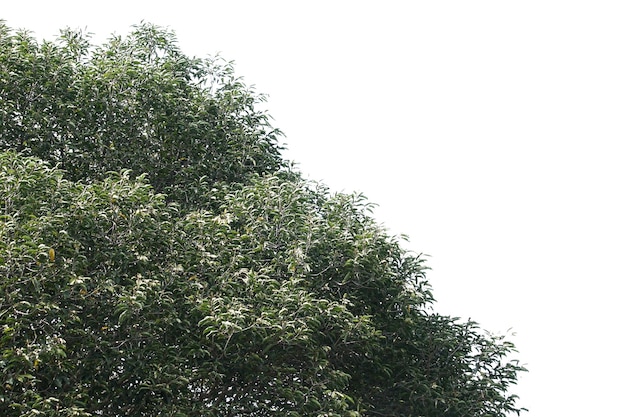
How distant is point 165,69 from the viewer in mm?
12250

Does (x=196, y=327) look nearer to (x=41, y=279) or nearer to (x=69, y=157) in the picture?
(x=41, y=279)

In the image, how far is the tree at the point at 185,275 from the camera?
28.7ft

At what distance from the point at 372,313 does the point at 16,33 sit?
5.62 meters

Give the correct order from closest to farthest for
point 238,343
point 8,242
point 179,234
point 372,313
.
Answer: point 8,242 < point 238,343 < point 179,234 < point 372,313

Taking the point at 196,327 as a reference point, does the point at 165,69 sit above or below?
above

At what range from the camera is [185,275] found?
9516mm

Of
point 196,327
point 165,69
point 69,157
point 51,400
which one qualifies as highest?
point 165,69

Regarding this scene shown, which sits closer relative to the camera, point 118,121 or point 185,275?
point 185,275

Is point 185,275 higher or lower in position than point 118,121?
lower

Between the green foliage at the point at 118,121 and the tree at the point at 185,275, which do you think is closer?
the tree at the point at 185,275

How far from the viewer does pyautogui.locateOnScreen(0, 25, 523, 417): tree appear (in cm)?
875

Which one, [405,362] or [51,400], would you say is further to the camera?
[405,362]

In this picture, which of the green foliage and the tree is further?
the green foliage

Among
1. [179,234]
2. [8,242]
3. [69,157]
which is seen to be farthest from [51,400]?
[69,157]
